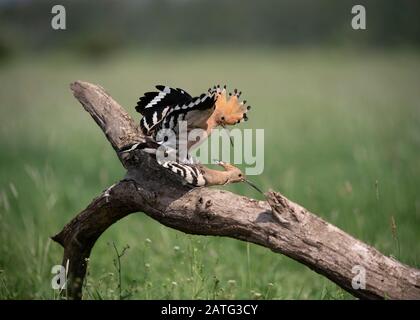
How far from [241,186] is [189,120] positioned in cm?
296

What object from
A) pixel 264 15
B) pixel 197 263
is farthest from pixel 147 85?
pixel 264 15

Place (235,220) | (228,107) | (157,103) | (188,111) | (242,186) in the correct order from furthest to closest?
(242,186)
(157,103)
(228,107)
(188,111)
(235,220)

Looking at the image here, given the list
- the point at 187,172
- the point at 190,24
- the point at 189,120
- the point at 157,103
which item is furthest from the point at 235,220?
the point at 190,24

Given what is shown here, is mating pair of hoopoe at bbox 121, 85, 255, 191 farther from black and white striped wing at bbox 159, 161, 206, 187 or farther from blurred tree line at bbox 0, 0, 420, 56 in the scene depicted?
blurred tree line at bbox 0, 0, 420, 56

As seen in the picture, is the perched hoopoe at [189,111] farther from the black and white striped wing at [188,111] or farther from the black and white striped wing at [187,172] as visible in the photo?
the black and white striped wing at [187,172]

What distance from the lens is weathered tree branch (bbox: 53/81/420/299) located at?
221cm

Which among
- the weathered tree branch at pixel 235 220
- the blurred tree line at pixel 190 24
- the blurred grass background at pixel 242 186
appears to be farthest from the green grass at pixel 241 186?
the blurred tree line at pixel 190 24

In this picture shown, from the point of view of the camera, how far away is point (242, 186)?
5.45 meters

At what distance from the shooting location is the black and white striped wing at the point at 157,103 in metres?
2.65

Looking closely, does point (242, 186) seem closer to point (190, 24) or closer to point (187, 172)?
point (187, 172)

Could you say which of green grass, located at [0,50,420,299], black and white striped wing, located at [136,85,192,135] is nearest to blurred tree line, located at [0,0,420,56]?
green grass, located at [0,50,420,299]

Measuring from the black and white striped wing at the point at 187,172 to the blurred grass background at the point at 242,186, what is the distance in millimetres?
500

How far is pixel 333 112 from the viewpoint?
9258 mm
